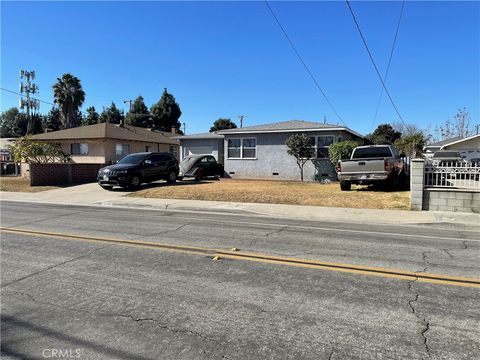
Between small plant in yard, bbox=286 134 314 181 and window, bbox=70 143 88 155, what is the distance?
54.5 feet

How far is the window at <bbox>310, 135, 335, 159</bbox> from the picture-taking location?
23141 millimetres

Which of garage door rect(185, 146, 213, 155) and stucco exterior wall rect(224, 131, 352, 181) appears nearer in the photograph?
stucco exterior wall rect(224, 131, 352, 181)

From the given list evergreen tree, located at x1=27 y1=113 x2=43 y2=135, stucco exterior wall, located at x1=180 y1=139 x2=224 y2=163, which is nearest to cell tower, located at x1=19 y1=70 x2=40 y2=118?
evergreen tree, located at x1=27 y1=113 x2=43 y2=135

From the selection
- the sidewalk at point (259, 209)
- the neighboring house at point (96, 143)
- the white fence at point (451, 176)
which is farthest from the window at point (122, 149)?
the white fence at point (451, 176)

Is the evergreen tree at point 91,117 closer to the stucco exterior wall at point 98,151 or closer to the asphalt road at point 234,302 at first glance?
the stucco exterior wall at point 98,151

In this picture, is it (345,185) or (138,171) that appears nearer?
(345,185)

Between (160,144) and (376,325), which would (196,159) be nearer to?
(160,144)

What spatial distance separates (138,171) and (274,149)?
31.3 ft

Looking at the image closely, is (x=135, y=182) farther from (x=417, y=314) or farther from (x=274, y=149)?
(x=417, y=314)

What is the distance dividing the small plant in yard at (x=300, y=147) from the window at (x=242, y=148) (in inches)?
134

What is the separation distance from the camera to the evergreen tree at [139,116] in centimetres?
5716

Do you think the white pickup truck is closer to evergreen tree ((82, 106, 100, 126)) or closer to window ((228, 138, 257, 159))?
window ((228, 138, 257, 159))

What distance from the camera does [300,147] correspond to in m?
22.4

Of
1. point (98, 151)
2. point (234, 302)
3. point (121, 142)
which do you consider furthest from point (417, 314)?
point (121, 142)
